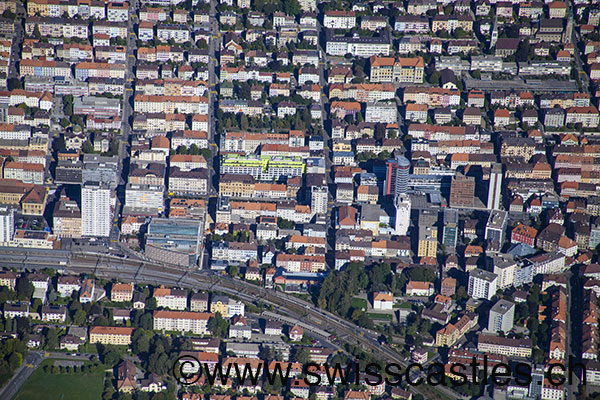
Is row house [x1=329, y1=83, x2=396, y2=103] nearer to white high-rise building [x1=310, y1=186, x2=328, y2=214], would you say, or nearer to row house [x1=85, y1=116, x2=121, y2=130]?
white high-rise building [x1=310, y1=186, x2=328, y2=214]

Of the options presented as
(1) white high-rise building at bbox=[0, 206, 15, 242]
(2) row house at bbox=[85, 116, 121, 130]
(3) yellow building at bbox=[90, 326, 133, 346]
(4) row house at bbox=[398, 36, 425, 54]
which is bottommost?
(3) yellow building at bbox=[90, 326, 133, 346]

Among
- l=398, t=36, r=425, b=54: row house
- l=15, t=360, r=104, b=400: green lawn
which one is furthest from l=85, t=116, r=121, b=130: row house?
l=15, t=360, r=104, b=400: green lawn

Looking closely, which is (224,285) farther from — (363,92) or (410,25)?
(410,25)

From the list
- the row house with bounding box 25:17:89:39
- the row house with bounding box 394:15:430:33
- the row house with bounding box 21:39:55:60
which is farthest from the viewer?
the row house with bounding box 394:15:430:33

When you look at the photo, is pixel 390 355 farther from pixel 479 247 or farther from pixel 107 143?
pixel 107 143

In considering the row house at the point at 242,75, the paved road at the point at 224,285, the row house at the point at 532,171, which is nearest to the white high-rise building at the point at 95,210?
the paved road at the point at 224,285

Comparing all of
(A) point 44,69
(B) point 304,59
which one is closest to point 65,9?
(A) point 44,69

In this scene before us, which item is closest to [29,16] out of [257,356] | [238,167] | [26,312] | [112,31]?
[112,31]
